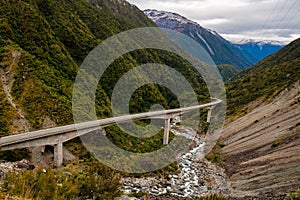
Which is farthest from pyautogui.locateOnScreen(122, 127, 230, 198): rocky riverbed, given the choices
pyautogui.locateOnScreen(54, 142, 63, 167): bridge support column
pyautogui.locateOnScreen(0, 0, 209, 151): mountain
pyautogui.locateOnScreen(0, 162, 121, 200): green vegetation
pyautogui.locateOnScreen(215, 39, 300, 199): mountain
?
pyautogui.locateOnScreen(0, 162, 121, 200): green vegetation

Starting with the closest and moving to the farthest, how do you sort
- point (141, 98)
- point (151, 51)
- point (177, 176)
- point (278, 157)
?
1. point (278, 157)
2. point (177, 176)
3. point (141, 98)
4. point (151, 51)

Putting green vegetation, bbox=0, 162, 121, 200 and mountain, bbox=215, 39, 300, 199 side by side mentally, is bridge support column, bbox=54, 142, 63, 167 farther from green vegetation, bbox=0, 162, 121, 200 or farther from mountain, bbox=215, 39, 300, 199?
mountain, bbox=215, 39, 300, 199

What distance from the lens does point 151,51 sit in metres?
107

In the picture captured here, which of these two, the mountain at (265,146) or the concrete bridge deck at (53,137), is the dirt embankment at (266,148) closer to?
the mountain at (265,146)

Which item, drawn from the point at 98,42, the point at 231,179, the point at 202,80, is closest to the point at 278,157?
the point at 231,179

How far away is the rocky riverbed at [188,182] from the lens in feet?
75.6

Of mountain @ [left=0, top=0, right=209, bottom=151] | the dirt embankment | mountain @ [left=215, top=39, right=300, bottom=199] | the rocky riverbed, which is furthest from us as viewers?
mountain @ [left=0, top=0, right=209, bottom=151]

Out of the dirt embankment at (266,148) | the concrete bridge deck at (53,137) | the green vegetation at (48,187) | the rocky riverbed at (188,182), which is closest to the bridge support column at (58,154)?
the concrete bridge deck at (53,137)

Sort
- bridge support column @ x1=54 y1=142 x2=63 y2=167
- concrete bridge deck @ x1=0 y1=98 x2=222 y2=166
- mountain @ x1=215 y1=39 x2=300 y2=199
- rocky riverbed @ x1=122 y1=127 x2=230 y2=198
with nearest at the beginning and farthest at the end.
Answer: mountain @ x1=215 y1=39 x2=300 y2=199 → concrete bridge deck @ x1=0 y1=98 x2=222 y2=166 → rocky riverbed @ x1=122 y1=127 x2=230 y2=198 → bridge support column @ x1=54 y1=142 x2=63 y2=167

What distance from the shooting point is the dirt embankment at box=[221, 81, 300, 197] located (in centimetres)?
2059

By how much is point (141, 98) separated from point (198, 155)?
21.8 m

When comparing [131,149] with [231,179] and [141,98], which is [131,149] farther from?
[141,98]

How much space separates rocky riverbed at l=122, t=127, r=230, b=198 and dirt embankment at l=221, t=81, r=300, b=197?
1.46m

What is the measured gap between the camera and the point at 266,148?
30234 mm
